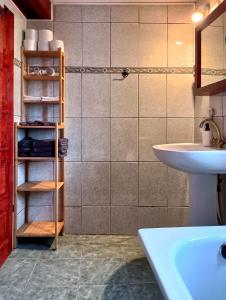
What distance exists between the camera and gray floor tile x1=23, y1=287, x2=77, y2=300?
174cm

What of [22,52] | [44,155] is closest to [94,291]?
[44,155]

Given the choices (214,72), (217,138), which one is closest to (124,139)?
(217,138)

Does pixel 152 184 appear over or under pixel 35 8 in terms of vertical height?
under

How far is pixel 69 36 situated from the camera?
8.99 ft

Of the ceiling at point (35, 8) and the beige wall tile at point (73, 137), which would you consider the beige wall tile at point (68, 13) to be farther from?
the beige wall tile at point (73, 137)

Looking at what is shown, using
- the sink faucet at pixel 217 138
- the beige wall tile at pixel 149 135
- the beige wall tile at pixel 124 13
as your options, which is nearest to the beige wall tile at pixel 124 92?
the beige wall tile at pixel 149 135

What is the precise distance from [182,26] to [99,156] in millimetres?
1496

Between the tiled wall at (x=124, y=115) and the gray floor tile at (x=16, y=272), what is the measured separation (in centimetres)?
65

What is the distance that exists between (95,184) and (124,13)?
168 centimetres

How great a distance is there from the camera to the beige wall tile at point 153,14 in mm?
2738

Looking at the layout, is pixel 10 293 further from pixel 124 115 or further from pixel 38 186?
pixel 124 115

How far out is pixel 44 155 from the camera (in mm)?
2463

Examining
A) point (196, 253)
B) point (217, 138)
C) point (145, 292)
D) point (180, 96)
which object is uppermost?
point (180, 96)

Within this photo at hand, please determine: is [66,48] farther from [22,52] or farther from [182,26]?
[182,26]
